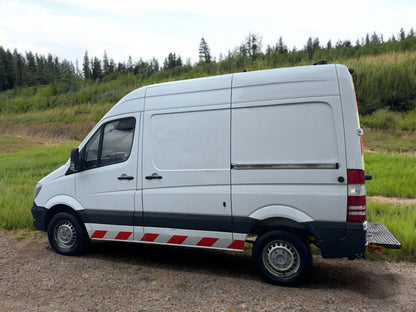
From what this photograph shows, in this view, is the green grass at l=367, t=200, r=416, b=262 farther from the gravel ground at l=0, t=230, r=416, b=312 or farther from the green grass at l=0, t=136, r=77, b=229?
the green grass at l=0, t=136, r=77, b=229

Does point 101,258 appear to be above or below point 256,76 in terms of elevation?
below

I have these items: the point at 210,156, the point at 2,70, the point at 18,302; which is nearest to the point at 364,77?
the point at 210,156

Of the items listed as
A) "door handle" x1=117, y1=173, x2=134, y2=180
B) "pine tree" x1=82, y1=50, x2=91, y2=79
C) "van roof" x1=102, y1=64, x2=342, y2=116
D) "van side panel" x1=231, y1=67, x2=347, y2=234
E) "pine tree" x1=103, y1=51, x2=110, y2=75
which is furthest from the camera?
"pine tree" x1=82, y1=50, x2=91, y2=79

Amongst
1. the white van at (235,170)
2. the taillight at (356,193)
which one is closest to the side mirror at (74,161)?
the white van at (235,170)

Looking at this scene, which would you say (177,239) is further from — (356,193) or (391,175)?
(391,175)

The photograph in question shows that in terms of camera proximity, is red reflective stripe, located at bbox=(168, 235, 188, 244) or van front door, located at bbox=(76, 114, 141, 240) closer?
→ red reflective stripe, located at bbox=(168, 235, 188, 244)

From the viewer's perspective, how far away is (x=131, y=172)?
227 inches

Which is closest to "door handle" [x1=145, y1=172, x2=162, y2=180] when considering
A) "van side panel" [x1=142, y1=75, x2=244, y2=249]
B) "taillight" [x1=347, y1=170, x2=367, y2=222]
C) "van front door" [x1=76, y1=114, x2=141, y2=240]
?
"van side panel" [x1=142, y1=75, x2=244, y2=249]

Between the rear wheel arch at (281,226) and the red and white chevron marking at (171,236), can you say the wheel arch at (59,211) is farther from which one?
the rear wheel arch at (281,226)

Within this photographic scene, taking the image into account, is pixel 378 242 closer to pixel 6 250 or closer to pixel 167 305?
pixel 167 305

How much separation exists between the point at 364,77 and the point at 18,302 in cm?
2235

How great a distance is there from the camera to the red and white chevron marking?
5.16m

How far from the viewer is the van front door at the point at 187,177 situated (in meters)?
5.16

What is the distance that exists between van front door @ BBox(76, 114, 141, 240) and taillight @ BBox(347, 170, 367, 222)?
9.33 ft
